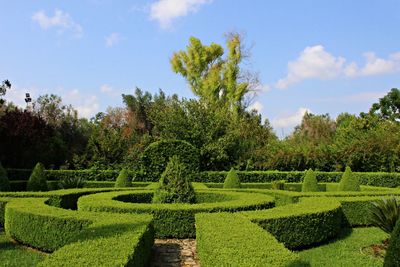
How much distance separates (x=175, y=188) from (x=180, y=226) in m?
1.75

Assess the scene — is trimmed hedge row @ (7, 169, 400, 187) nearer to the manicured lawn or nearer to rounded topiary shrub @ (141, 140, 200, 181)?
rounded topiary shrub @ (141, 140, 200, 181)

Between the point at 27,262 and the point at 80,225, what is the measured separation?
110cm

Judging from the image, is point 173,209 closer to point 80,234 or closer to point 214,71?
point 80,234

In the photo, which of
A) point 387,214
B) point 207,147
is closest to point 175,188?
point 387,214

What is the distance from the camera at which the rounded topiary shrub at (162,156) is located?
2419 cm

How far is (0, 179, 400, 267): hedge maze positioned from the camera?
17.1ft

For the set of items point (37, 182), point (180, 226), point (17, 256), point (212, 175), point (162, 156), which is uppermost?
point (162, 156)

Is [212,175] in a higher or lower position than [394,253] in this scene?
higher

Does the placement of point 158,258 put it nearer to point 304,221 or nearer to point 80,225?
point 80,225

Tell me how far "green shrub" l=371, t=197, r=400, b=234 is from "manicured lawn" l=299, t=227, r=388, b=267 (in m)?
0.67

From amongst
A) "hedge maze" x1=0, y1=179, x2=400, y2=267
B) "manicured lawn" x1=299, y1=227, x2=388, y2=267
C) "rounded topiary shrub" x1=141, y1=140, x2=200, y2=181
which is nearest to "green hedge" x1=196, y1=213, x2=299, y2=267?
"hedge maze" x1=0, y1=179, x2=400, y2=267

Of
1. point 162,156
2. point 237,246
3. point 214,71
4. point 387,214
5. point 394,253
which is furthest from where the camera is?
point 214,71

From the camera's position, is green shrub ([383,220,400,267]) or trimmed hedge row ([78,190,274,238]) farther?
trimmed hedge row ([78,190,274,238])

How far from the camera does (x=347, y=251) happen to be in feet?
27.8
